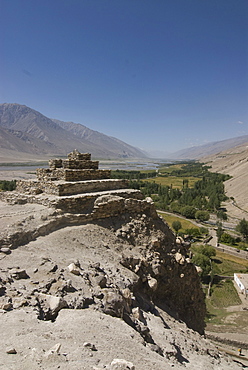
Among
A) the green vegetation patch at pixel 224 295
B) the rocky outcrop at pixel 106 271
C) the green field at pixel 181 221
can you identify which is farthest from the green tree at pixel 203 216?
the rocky outcrop at pixel 106 271

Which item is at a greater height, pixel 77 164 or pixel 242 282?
pixel 77 164

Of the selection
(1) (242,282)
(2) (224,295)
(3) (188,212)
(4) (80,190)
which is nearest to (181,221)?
(3) (188,212)

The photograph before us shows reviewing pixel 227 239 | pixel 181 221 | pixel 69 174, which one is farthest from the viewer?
pixel 181 221

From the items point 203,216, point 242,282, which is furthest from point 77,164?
point 203,216

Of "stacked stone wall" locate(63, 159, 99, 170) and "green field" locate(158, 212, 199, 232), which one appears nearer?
"stacked stone wall" locate(63, 159, 99, 170)

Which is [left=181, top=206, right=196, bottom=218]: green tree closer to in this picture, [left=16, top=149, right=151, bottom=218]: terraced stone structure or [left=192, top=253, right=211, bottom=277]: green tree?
[left=192, top=253, right=211, bottom=277]: green tree

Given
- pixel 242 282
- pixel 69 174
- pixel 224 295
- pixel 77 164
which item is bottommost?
pixel 224 295

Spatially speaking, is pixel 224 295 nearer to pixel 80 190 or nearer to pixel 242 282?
pixel 242 282

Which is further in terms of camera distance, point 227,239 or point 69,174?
point 227,239

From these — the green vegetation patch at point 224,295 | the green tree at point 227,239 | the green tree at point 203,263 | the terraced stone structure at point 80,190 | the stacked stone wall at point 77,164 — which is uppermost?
the stacked stone wall at point 77,164

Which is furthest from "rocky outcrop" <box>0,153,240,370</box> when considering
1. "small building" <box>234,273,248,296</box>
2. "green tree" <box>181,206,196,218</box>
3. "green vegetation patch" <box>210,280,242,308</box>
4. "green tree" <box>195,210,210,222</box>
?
"green tree" <box>181,206,196,218</box>

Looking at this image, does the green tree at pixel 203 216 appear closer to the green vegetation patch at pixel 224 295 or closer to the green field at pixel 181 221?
the green field at pixel 181 221

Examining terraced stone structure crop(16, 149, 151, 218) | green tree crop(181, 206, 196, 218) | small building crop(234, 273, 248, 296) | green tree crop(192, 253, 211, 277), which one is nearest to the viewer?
terraced stone structure crop(16, 149, 151, 218)

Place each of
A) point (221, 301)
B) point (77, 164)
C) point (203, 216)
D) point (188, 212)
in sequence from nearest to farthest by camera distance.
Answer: point (77, 164) < point (221, 301) < point (203, 216) < point (188, 212)
